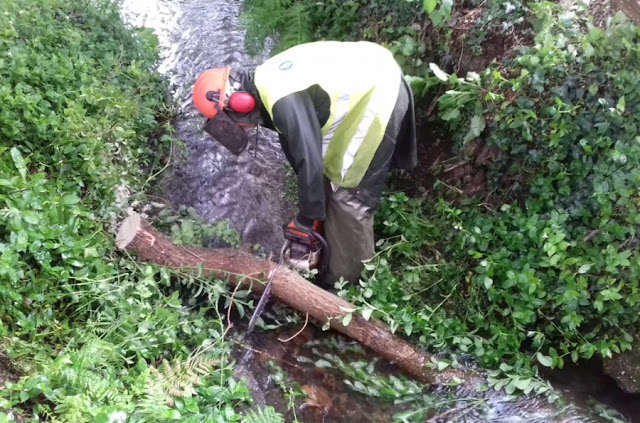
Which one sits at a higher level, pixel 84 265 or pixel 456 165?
pixel 84 265

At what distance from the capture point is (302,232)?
11.7 ft

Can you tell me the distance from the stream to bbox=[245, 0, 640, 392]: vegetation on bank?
8.6 inches

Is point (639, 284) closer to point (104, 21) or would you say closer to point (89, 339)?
point (89, 339)

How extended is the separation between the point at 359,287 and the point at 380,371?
0.65 m

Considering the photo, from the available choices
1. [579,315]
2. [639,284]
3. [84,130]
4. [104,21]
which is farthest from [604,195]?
[104,21]

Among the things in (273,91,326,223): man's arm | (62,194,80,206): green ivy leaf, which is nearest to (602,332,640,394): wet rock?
(273,91,326,223): man's arm

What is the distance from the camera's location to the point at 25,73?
347cm

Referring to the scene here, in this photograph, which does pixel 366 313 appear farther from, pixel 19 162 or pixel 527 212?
pixel 19 162

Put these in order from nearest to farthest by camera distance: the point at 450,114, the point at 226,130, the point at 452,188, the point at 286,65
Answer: the point at 286,65 < the point at 226,130 < the point at 450,114 < the point at 452,188

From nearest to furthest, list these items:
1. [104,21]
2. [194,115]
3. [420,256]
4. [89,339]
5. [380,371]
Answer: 1. [89,339]
2. [380,371]
3. [420,256]
4. [104,21]
5. [194,115]

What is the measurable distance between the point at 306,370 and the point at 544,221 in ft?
5.81

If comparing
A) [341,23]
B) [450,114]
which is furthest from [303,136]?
[341,23]

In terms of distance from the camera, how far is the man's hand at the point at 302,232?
3.57 metres

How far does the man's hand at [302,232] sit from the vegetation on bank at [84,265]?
580 millimetres
